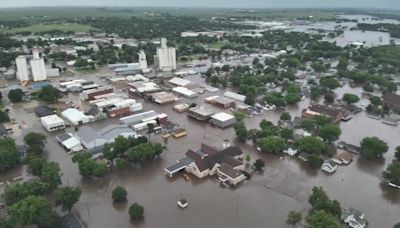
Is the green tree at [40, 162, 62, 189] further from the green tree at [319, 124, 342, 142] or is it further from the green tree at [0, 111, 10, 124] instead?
the green tree at [319, 124, 342, 142]

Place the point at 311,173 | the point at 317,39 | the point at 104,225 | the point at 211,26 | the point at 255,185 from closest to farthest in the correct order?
the point at 104,225
the point at 255,185
the point at 311,173
the point at 317,39
the point at 211,26

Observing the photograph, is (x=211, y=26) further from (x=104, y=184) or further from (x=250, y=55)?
(x=104, y=184)

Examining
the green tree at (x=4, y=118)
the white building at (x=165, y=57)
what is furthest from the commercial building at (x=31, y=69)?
the white building at (x=165, y=57)

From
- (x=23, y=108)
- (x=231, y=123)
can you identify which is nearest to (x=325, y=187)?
(x=231, y=123)

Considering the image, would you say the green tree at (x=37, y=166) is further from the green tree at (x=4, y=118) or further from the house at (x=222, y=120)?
the house at (x=222, y=120)

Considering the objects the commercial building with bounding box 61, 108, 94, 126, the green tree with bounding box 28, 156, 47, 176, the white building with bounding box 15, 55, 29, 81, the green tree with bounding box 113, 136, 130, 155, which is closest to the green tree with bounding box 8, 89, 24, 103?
the commercial building with bounding box 61, 108, 94, 126

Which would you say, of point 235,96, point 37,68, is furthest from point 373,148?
point 37,68

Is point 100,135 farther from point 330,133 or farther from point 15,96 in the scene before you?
point 330,133
